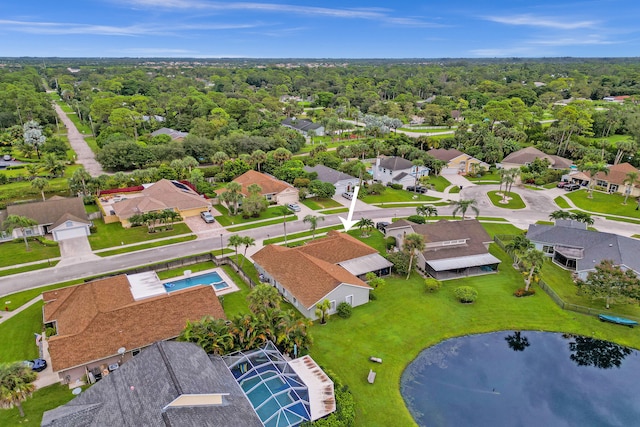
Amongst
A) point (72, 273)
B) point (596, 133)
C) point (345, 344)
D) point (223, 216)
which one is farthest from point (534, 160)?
point (72, 273)

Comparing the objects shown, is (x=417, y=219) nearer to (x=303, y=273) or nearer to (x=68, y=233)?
(x=303, y=273)

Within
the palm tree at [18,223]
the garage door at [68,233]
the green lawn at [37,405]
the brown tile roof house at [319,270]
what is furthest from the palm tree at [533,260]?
the palm tree at [18,223]

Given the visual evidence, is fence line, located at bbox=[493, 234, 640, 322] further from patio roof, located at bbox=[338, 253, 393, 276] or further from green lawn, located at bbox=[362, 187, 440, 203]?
green lawn, located at bbox=[362, 187, 440, 203]

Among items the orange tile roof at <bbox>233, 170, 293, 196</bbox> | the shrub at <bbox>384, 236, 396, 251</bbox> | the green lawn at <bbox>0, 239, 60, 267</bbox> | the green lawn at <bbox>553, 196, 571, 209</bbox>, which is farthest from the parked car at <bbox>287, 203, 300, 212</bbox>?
the green lawn at <bbox>553, 196, 571, 209</bbox>

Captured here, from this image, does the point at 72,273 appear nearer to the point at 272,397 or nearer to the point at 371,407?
the point at 272,397

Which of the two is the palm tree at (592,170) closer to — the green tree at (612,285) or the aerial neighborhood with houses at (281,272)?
the aerial neighborhood with houses at (281,272)

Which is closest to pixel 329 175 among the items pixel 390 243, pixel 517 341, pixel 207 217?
pixel 207 217
